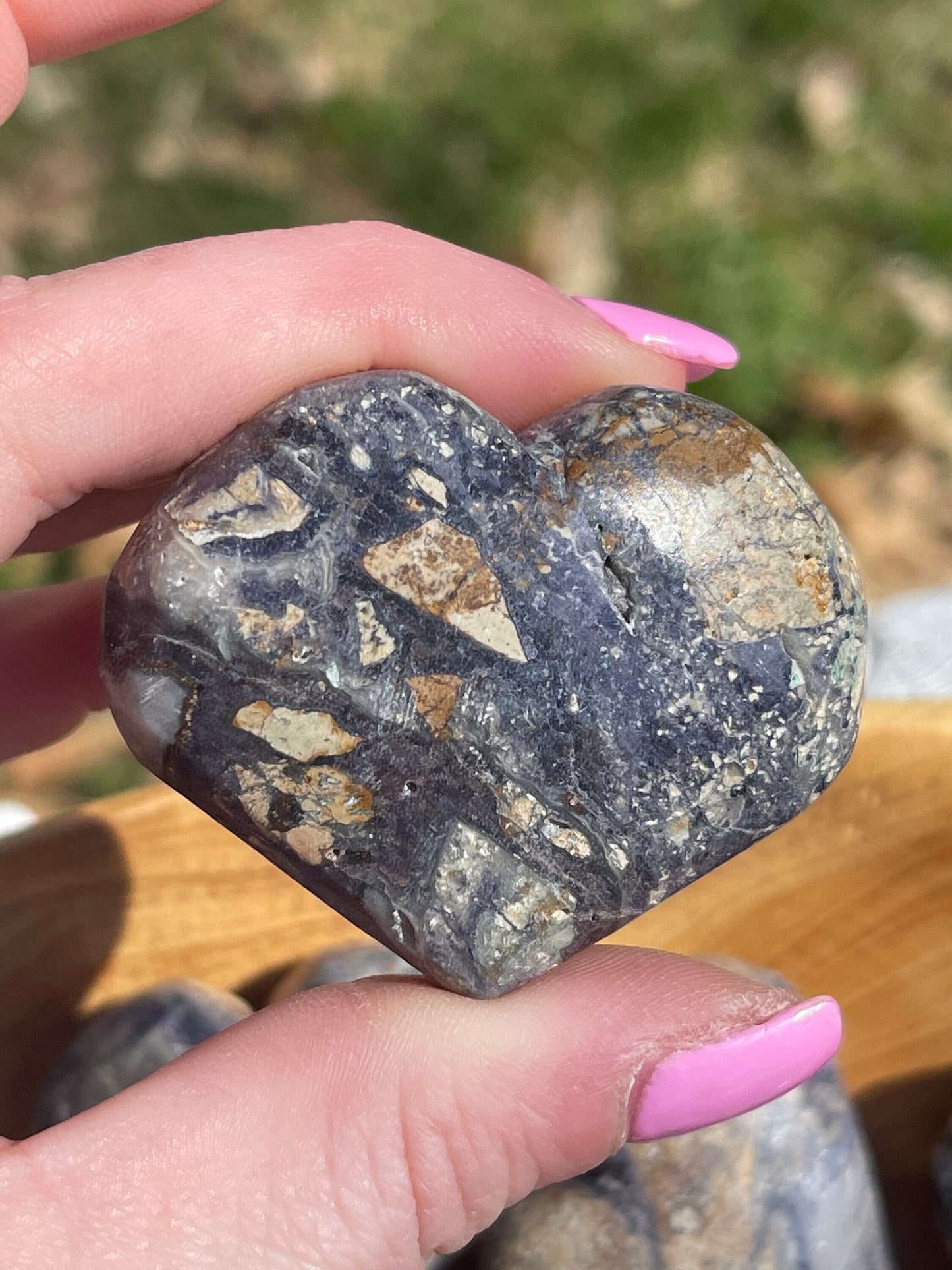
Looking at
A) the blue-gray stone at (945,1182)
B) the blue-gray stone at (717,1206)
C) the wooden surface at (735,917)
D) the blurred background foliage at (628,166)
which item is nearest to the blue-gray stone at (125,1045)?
the wooden surface at (735,917)

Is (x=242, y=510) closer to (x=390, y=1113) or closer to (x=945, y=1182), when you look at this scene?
(x=390, y=1113)

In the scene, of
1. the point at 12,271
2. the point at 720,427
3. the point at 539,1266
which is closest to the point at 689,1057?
the point at 539,1266

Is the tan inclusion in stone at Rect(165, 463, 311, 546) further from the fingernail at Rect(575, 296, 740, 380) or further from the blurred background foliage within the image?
the blurred background foliage

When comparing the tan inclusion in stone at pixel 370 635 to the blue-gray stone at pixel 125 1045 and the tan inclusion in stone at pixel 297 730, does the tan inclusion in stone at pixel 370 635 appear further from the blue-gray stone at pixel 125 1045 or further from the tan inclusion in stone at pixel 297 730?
the blue-gray stone at pixel 125 1045

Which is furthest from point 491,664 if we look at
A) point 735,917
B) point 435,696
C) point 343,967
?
point 735,917

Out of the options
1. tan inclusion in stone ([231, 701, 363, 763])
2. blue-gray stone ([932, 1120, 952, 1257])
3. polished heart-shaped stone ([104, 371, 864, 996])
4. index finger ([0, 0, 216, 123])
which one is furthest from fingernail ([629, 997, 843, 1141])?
index finger ([0, 0, 216, 123])

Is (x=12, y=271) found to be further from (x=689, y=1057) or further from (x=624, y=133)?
(x=689, y=1057)
